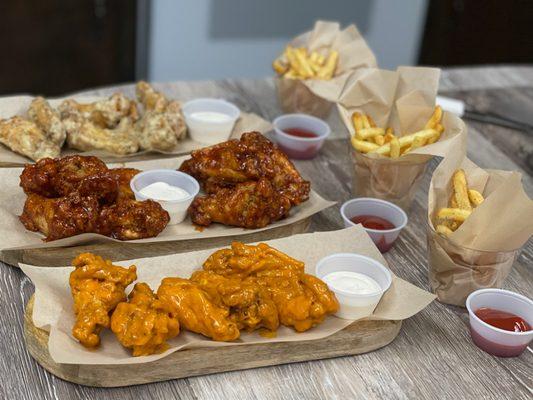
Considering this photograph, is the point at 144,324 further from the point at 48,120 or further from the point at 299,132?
the point at 299,132

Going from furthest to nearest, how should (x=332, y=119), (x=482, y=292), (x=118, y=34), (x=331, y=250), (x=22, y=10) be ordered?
(x=118, y=34) < (x=22, y=10) < (x=332, y=119) < (x=331, y=250) < (x=482, y=292)

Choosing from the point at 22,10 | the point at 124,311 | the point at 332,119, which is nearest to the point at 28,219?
the point at 124,311

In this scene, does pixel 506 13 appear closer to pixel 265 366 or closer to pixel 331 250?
pixel 331 250

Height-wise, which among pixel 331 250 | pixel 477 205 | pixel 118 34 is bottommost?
pixel 118 34

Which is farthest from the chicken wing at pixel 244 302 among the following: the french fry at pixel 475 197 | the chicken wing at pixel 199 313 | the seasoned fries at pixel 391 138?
the seasoned fries at pixel 391 138

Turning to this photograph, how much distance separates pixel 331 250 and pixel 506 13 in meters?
4.84

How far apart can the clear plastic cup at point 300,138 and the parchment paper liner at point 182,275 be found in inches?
31.0

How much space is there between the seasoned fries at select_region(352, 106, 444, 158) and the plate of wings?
0.83 feet

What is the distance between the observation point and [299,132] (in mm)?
3438

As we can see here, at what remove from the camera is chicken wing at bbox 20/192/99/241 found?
2.48 meters

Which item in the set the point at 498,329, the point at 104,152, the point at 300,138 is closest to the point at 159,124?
the point at 104,152

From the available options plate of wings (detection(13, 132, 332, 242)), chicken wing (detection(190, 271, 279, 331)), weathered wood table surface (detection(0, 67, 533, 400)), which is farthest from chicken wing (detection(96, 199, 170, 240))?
chicken wing (detection(190, 271, 279, 331))

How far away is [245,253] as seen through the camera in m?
2.33

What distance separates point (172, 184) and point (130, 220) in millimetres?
364
